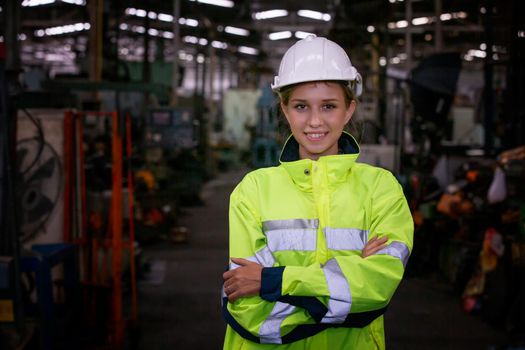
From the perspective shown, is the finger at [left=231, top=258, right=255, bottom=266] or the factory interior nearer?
the finger at [left=231, top=258, right=255, bottom=266]

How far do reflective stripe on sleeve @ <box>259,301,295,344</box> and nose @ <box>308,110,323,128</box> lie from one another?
531 millimetres

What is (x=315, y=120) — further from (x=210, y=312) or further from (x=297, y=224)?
(x=210, y=312)

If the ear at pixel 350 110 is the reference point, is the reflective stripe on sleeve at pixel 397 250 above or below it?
below

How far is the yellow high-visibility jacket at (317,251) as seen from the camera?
175 cm

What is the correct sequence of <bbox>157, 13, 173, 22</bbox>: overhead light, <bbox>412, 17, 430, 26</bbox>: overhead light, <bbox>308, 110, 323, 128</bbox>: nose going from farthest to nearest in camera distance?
<bbox>412, 17, 430, 26</bbox>: overhead light
<bbox>157, 13, 173, 22</bbox>: overhead light
<bbox>308, 110, 323, 128</bbox>: nose

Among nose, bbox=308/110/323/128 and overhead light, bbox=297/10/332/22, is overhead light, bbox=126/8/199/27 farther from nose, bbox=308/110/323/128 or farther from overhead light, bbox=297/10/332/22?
nose, bbox=308/110/323/128

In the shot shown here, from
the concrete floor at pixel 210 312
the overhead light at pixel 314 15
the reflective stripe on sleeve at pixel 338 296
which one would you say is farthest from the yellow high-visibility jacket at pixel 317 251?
the overhead light at pixel 314 15

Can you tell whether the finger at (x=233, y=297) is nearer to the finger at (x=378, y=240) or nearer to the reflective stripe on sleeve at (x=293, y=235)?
the reflective stripe on sleeve at (x=293, y=235)

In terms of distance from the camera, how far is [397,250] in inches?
72.4

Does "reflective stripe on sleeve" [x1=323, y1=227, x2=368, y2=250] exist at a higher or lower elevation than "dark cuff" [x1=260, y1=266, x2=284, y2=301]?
higher

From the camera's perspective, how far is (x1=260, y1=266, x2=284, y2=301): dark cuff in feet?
5.76

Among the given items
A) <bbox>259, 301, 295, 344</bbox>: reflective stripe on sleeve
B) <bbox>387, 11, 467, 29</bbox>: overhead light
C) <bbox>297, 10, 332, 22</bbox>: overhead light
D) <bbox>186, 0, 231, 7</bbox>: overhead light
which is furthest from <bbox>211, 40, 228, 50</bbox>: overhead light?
<bbox>259, 301, 295, 344</bbox>: reflective stripe on sleeve

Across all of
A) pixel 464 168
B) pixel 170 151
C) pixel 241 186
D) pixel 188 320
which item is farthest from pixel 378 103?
pixel 241 186

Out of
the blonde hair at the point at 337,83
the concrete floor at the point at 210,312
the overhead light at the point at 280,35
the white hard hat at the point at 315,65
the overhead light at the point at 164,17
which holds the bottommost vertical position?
the concrete floor at the point at 210,312
